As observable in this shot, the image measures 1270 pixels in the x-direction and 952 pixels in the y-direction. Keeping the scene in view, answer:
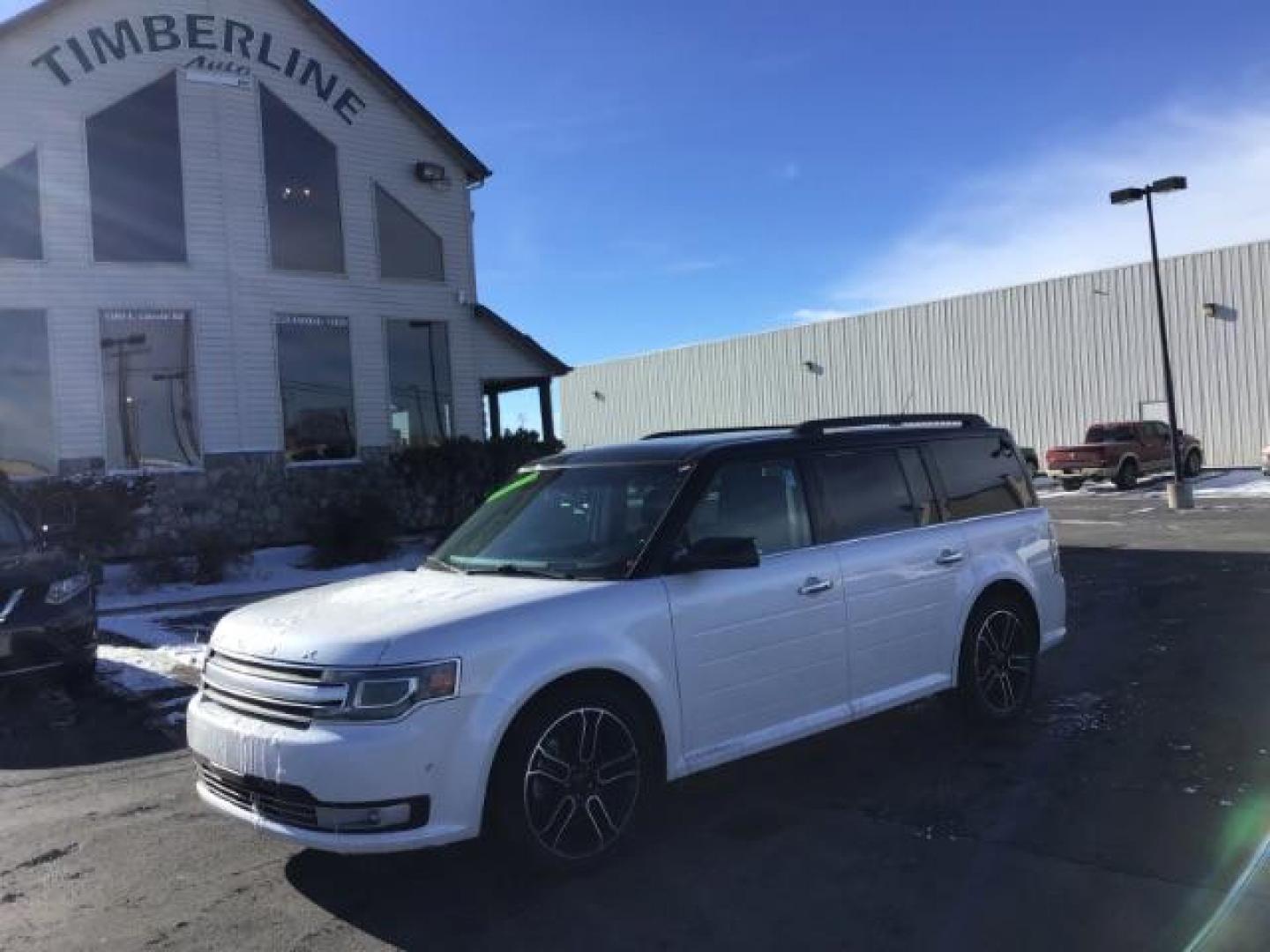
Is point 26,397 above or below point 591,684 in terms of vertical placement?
above

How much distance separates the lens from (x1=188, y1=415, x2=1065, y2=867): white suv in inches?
153

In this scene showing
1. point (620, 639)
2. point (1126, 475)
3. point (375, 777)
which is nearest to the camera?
point (375, 777)

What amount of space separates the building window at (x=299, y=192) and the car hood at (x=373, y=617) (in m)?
14.6

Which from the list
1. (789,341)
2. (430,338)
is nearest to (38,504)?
(430,338)

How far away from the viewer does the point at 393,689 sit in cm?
387

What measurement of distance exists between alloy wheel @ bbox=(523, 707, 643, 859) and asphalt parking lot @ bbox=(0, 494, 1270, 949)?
0.16 meters

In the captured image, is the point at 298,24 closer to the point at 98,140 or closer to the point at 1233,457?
the point at 98,140

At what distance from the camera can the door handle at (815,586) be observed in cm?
507

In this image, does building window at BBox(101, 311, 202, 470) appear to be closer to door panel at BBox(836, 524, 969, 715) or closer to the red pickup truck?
door panel at BBox(836, 524, 969, 715)

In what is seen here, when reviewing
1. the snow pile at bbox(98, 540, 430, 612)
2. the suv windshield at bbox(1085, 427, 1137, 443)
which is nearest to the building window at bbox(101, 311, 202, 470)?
the snow pile at bbox(98, 540, 430, 612)

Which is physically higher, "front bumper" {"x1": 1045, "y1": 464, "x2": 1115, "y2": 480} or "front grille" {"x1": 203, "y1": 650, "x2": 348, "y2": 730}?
"front bumper" {"x1": 1045, "y1": 464, "x2": 1115, "y2": 480}

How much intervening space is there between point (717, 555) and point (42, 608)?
5257 millimetres

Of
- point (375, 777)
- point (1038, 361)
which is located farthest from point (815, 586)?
point (1038, 361)

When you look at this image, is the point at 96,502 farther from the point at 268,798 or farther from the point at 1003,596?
the point at 1003,596
